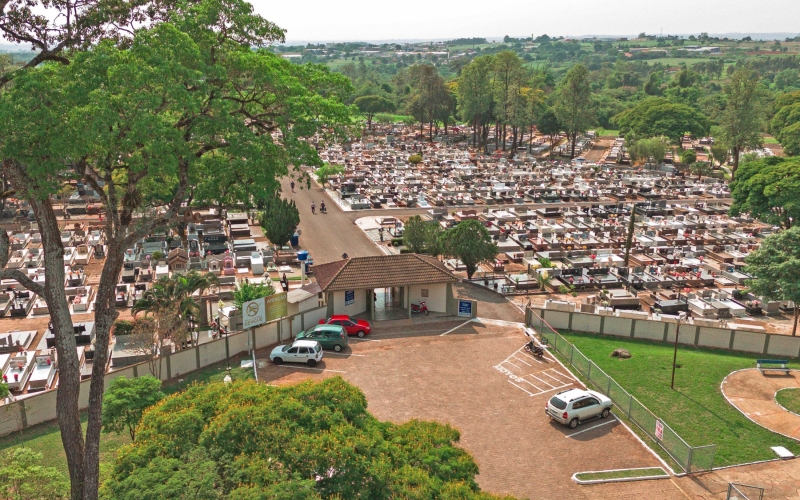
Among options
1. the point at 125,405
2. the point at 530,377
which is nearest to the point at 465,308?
the point at 530,377

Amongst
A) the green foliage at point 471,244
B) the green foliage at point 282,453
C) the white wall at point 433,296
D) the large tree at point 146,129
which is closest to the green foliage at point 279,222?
the green foliage at point 471,244

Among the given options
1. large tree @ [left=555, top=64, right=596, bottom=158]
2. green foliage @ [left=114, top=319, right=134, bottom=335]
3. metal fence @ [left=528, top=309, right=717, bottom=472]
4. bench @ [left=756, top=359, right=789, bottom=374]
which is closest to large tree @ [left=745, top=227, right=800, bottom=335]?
bench @ [left=756, top=359, right=789, bottom=374]

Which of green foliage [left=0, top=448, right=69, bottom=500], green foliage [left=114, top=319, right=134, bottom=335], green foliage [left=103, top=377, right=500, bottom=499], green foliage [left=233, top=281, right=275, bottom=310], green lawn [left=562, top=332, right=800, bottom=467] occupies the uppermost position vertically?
green foliage [left=103, top=377, right=500, bottom=499]

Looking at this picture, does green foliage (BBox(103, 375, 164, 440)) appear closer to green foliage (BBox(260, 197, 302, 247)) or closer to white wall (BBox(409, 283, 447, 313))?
white wall (BBox(409, 283, 447, 313))

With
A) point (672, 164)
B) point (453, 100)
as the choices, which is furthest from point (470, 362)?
point (453, 100)

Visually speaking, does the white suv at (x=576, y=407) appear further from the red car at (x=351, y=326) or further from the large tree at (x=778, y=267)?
the large tree at (x=778, y=267)
